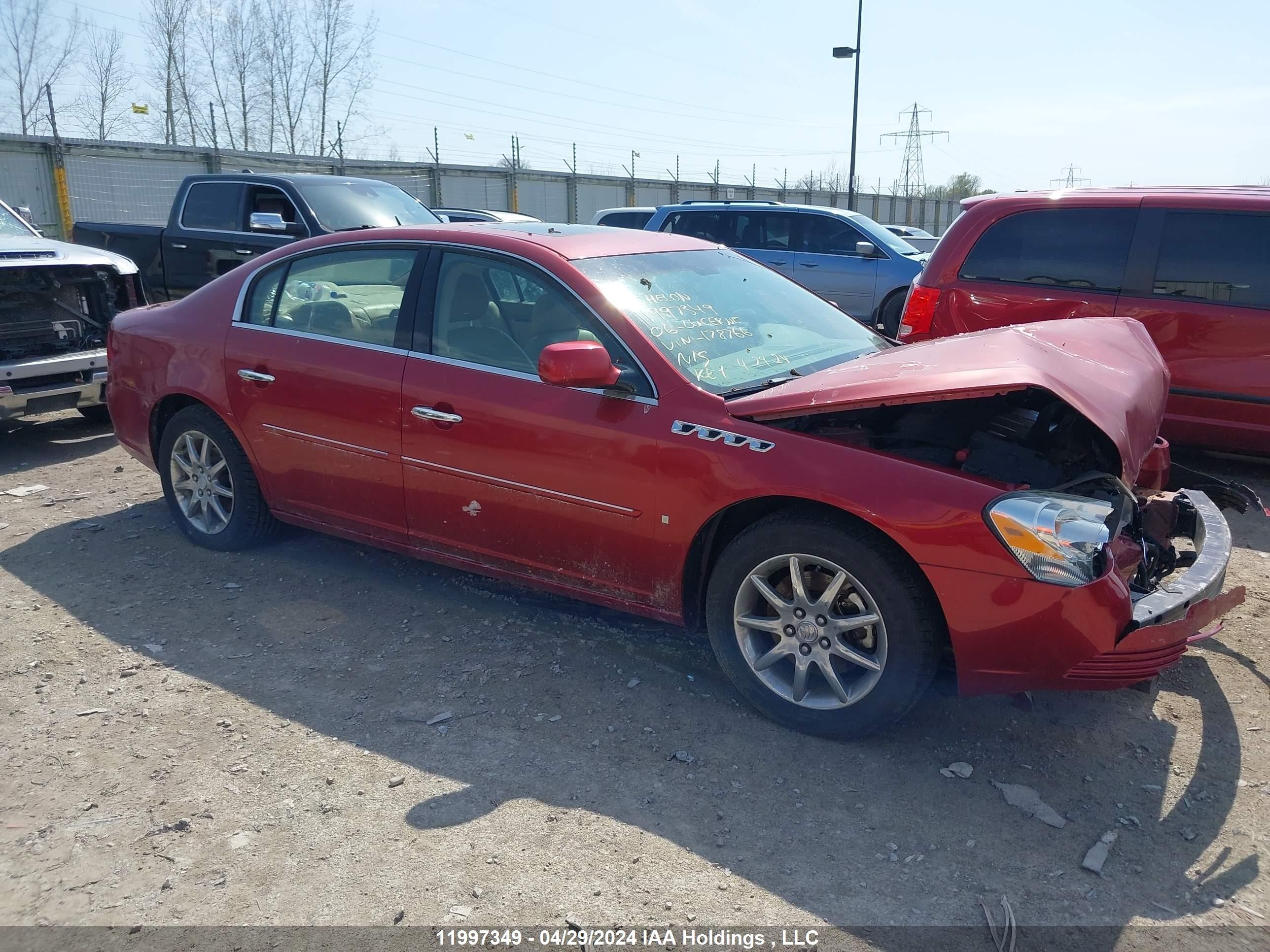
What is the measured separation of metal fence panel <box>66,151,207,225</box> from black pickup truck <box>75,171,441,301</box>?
9251 mm

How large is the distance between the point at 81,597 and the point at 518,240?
2.65m

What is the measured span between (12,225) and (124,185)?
13.3 m

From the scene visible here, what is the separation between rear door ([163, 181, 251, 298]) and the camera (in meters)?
9.49

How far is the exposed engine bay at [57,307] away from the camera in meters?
6.93

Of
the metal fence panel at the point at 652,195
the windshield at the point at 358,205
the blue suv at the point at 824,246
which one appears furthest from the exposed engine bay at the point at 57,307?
the metal fence panel at the point at 652,195

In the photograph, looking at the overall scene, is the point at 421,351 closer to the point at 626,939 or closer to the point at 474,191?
the point at 626,939

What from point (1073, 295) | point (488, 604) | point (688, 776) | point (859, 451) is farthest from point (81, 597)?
point (1073, 295)

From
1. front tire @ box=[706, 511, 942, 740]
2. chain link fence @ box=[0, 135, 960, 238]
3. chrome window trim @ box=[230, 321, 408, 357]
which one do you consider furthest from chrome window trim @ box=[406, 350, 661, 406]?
chain link fence @ box=[0, 135, 960, 238]

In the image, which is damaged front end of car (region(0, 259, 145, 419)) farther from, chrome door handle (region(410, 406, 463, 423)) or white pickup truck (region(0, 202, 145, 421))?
chrome door handle (region(410, 406, 463, 423))

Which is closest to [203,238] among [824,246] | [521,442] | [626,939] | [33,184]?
[824,246]

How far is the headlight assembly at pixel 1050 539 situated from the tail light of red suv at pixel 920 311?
372cm

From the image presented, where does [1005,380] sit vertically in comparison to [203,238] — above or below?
below

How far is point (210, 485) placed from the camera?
5.01 m

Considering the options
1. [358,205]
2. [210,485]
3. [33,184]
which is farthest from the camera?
[33,184]
